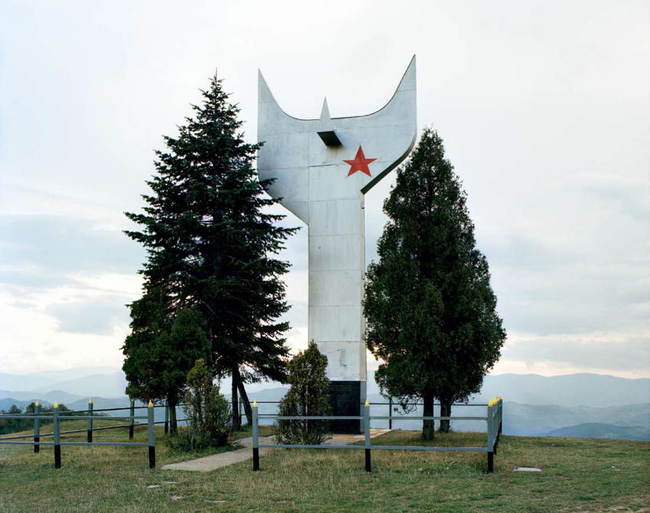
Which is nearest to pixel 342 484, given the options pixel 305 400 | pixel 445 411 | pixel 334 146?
pixel 305 400

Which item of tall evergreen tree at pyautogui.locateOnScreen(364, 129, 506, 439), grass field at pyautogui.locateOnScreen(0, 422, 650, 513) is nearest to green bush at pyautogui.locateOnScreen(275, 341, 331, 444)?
grass field at pyautogui.locateOnScreen(0, 422, 650, 513)

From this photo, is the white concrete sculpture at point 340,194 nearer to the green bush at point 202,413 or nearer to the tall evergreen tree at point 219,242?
the tall evergreen tree at point 219,242

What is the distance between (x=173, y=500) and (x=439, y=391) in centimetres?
822

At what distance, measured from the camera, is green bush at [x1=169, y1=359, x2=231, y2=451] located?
48.3 feet

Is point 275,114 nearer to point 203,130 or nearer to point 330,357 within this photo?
point 203,130

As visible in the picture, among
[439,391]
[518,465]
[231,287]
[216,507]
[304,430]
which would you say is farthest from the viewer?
[231,287]

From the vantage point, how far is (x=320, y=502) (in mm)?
9156

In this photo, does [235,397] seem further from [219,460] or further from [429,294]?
[429,294]

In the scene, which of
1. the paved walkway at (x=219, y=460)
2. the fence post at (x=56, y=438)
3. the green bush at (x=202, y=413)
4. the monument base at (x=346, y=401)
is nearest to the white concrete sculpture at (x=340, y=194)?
the monument base at (x=346, y=401)

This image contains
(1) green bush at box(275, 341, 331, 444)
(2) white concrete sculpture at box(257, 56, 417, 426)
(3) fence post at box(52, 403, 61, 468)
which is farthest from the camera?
(2) white concrete sculpture at box(257, 56, 417, 426)

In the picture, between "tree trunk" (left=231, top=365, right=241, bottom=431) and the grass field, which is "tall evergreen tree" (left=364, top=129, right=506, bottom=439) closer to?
the grass field

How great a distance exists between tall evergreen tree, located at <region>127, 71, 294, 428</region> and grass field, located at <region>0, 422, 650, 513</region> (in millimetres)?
6605

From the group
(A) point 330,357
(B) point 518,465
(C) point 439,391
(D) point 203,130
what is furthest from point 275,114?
(B) point 518,465

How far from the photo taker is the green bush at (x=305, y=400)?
14.7 meters
